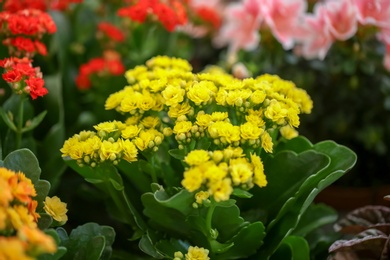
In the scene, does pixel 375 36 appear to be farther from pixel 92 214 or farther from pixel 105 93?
pixel 92 214

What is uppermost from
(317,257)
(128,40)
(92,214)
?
(128,40)

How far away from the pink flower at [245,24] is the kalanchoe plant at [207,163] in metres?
0.29

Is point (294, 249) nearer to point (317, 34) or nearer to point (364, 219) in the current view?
point (364, 219)

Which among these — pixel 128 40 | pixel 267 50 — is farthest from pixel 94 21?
pixel 267 50

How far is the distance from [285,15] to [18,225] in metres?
0.68

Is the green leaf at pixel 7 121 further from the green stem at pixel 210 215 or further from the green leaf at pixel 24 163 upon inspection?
the green stem at pixel 210 215

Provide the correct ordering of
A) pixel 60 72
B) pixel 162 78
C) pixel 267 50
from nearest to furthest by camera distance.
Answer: pixel 162 78 → pixel 60 72 → pixel 267 50

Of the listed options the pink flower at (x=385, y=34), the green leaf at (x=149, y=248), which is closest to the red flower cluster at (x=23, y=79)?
the green leaf at (x=149, y=248)

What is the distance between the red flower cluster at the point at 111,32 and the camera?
3.41 feet

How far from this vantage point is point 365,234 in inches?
28.1

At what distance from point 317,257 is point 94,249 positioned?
0.33 meters

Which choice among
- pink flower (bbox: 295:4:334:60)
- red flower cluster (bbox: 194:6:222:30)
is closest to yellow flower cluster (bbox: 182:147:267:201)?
pink flower (bbox: 295:4:334:60)

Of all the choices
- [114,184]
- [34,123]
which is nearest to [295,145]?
[114,184]

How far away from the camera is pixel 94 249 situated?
2.12 feet
